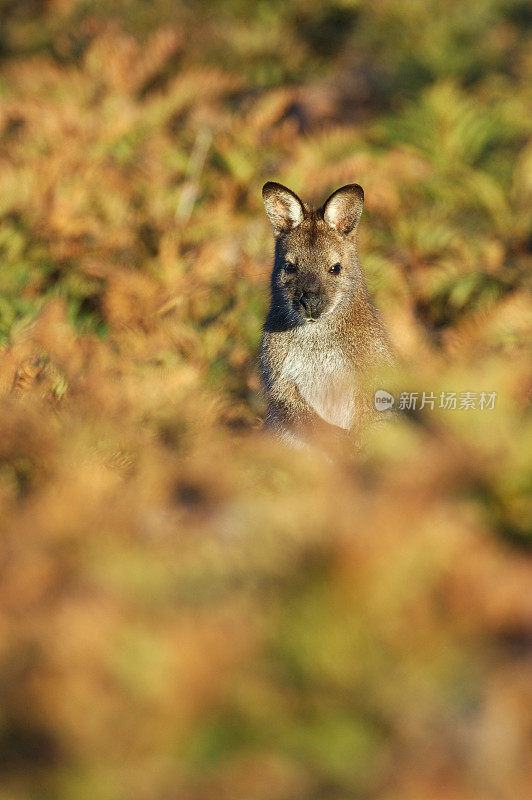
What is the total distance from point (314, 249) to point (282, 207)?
0.33 meters

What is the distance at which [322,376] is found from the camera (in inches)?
205

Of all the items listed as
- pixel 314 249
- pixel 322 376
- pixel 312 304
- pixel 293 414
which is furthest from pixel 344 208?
pixel 293 414

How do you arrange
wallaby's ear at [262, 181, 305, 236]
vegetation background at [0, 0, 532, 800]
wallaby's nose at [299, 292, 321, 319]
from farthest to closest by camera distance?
1. wallaby's ear at [262, 181, 305, 236]
2. wallaby's nose at [299, 292, 321, 319]
3. vegetation background at [0, 0, 532, 800]

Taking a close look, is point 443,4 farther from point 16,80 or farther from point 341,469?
point 341,469

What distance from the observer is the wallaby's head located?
5156 millimetres

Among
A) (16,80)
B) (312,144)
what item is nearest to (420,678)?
(312,144)

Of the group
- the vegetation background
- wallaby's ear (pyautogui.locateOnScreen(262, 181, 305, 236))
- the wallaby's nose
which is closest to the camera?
the vegetation background

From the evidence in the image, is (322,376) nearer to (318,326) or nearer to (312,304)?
(318,326)

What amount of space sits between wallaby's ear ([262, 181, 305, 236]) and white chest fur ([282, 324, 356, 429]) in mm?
671

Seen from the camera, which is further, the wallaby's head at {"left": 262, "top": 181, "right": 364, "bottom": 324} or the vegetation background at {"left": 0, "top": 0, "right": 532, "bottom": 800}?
the wallaby's head at {"left": 262, "top": 181, "right": 364, "bottom": 324}

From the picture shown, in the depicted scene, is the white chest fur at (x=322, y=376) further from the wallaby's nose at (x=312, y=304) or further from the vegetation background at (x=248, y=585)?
the vegetation background at (x=248, y=585)

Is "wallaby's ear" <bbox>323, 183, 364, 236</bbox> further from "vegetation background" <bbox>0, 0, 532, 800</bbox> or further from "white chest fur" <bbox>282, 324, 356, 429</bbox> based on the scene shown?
"vegetation background" <bbox>0, 0, 532, 800</bbox>

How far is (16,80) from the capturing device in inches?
391

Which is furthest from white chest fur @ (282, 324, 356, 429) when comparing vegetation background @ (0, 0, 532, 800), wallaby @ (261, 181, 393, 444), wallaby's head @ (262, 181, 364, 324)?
vegetation background @ (0, 0, 532, 800)
